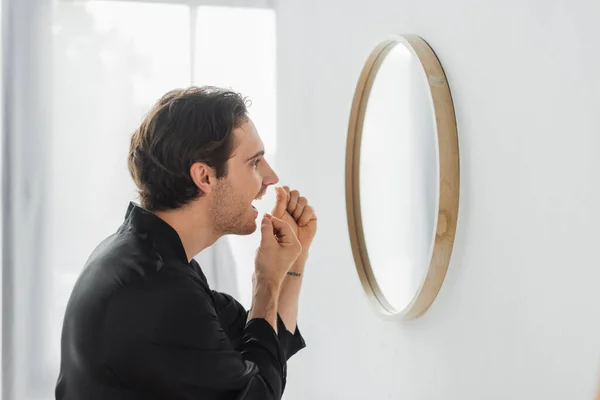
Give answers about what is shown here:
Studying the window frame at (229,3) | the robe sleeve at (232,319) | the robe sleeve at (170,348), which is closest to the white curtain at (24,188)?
the window frame at (229,3)

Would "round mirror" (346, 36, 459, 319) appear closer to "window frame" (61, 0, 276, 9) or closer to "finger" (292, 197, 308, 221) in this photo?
"finger" (292, 197, 308, 221)

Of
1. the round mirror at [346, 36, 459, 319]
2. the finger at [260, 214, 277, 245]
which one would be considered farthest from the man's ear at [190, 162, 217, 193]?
the round mirror at [346, 36, 459, 319]

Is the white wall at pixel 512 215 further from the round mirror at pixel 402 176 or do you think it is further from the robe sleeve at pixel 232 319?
the robe sleeve at pixel 232 319

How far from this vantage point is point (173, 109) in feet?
3.48

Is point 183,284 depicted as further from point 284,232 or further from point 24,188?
point 24,188

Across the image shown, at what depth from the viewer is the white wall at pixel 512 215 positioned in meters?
0.79

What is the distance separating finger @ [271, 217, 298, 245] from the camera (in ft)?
3.71

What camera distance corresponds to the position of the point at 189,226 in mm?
1094

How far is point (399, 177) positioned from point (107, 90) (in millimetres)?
1252

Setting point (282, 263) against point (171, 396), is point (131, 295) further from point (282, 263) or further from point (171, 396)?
point (282, 263)

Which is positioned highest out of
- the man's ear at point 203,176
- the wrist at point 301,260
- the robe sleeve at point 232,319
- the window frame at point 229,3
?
the window frame at point 229,3

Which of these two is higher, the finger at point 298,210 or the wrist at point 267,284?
the finger at point 298,210

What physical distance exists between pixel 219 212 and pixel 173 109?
185 millimetres

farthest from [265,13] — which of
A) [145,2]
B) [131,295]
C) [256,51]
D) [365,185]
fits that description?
[131,295]
